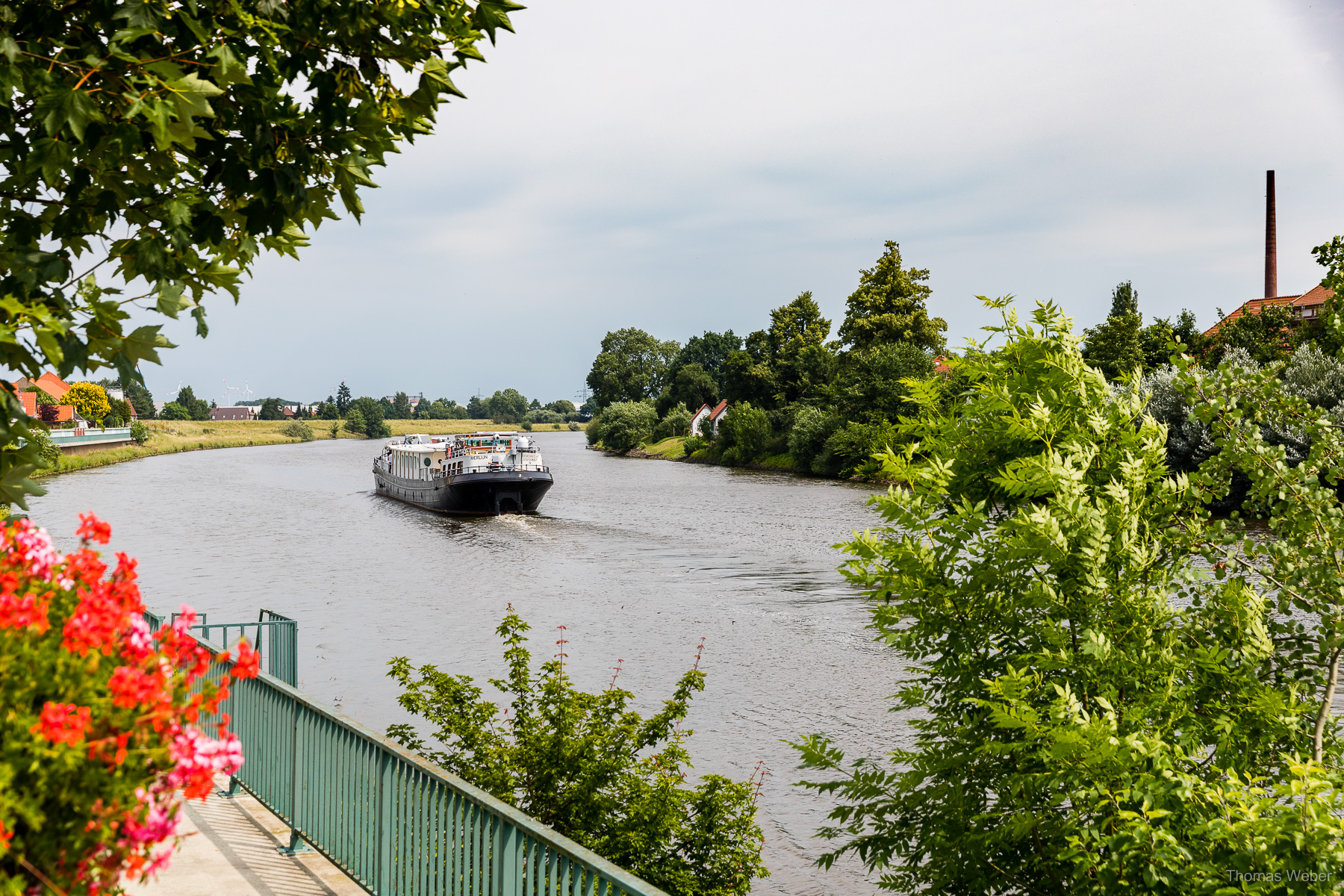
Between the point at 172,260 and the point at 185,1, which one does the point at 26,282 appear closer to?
the point at 172,260

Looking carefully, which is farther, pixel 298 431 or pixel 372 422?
pixel 372 422

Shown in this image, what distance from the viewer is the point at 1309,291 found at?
7900 cm

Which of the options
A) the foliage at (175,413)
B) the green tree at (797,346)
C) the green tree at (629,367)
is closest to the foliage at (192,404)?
the foliage at (175,413)

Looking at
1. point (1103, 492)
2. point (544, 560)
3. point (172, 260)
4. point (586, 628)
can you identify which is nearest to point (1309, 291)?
point (544, 560)

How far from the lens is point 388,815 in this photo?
5953 millimetres

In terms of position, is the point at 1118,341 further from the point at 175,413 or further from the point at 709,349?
the point at 175,413

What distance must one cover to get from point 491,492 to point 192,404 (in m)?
164

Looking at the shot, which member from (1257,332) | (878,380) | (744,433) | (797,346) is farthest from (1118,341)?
(797,346)

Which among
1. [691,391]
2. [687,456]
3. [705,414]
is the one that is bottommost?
[687,456]

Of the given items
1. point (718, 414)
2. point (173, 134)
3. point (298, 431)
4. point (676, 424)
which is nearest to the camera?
point (173, 134)

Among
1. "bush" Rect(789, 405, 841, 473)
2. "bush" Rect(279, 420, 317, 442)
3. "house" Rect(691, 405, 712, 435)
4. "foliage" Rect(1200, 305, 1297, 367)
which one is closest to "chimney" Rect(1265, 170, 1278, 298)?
"foliage" Rect(1200, 305, 1297, 367)

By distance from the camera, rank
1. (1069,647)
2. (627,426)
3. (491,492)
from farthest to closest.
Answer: (627,426), (491,492), (1069,647)

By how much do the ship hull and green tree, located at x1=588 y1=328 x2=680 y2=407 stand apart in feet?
344

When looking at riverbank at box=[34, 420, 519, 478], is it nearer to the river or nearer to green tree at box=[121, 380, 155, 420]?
green tree at box=[121, 380, 155, 420]
